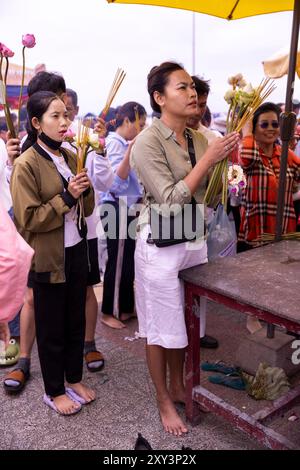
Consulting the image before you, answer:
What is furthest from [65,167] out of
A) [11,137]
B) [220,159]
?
[220,159]

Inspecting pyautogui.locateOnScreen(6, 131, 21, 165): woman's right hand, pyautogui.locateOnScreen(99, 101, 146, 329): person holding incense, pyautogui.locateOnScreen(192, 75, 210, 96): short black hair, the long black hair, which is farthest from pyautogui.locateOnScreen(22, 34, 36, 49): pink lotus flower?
pyautogui.locateOnScreen(99, 101, 146, 329): person holding incense

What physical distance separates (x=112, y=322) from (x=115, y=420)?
1.22 meters

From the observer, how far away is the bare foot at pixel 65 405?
2.34m

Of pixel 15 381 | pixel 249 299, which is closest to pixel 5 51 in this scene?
pixel 249 299

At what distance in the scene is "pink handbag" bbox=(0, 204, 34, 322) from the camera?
1562 mm

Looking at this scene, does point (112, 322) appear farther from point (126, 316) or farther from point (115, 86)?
point (115, 86)

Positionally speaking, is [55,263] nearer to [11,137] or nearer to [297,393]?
[11,137]

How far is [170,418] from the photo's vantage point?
2.21 meters

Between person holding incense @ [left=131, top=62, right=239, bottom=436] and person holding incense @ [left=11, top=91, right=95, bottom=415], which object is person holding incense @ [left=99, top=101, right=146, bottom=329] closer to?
person holding incense @ [left=11, top=91, right=95, bottom=415]

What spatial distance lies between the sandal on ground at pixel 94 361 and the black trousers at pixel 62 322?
1.04 ft

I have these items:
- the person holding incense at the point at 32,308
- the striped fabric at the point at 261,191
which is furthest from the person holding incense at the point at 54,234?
the striped fabric at the point at 261,191

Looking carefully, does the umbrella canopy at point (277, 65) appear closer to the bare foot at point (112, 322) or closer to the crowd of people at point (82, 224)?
the crowd of people at point (82, 224)

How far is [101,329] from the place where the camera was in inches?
134

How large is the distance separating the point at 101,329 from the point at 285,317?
6.63 feet
